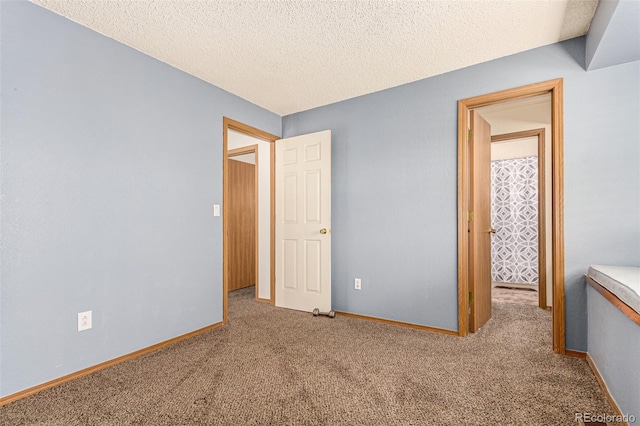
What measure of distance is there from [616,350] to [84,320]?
10.5 ft

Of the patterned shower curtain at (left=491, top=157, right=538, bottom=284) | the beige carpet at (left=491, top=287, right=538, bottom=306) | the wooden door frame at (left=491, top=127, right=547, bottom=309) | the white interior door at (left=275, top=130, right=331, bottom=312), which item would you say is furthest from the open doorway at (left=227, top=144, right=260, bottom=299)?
the patterned shower curtain at (left=491, top=157, right=538, bottom=284)

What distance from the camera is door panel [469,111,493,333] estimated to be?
2.87 metres

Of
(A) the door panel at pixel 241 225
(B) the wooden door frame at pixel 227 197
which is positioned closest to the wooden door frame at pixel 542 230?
(B) the wooden door frame at pixel 227 197

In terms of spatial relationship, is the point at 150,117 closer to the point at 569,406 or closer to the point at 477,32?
the point at 477,32

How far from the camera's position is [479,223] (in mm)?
3014

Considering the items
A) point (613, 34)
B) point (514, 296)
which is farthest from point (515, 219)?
point (613, 34)

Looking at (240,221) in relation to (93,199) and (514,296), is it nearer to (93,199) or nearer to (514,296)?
(93,199)

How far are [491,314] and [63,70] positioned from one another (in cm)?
435

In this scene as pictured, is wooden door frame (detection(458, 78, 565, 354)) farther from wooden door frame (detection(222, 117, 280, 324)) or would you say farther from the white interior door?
wooden door frame (detection(222, 117, 280, 324))

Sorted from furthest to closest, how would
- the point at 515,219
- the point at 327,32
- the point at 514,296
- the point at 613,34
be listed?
the point at 515,219, the point at 514,296, the point at 327,32, the point at 613,34

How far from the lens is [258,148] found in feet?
13.9

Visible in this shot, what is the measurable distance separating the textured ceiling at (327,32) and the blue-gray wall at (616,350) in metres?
1.88

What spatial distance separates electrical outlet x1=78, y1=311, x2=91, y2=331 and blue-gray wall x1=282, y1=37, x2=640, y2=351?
2227mm

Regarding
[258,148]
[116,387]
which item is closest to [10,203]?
[116,387]
